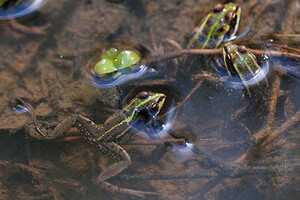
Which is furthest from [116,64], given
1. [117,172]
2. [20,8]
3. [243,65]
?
[20,8]

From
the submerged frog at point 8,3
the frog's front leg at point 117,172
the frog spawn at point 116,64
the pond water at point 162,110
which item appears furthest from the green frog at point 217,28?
the submerged frog at point 8,3

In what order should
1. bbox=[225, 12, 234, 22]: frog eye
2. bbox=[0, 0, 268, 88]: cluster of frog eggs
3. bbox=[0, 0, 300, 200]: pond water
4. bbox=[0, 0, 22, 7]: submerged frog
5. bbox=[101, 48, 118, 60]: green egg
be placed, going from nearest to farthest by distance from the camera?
bbox=[0, 0, 300, 200]: pond water < bbox=[0, 0, 268, 88]: cluster of frog eggs < bbox=[101, 48, 118, 60]: green egg < bbox=[225, 12, 234, 22]: frog eye < bbox=[0, 0, 22, 7]: submerged frog

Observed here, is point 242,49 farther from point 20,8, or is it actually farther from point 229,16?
point 20,8

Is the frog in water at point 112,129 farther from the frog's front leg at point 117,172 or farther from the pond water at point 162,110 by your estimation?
the pond water at point 162,110

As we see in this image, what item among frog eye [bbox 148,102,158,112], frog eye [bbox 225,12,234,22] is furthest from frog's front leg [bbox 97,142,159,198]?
frog eye [bbox 225,12,234,22]

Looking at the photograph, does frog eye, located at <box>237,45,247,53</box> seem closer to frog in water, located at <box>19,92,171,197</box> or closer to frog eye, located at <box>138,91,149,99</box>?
frog in water, located at <box>19,92,171,197</box>

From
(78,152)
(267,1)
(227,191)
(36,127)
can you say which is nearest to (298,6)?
(267,1)
